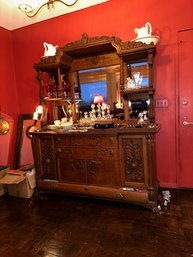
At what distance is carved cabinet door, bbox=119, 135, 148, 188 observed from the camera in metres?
2.26

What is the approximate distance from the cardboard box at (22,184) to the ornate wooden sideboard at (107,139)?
0.14 meters

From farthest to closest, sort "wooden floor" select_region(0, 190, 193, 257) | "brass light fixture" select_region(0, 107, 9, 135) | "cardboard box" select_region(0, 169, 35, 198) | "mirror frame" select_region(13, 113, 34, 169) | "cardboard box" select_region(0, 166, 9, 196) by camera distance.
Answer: "mirror frame" select_region(13, 113, 34, 169) < "brass light fixture" select_region(0, 107, 9, 135) < "cardboard box" select_region(0, 166, 9, 196) < "cardboard box" select_region(0, 169, 35, 198) < "wooden floor" select_region(0, 190, 193, 257)

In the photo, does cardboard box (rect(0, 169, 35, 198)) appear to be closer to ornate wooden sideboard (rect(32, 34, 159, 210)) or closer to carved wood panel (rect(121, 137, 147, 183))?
ornate wooden sideboard (rect(32, 34, 159, 210))

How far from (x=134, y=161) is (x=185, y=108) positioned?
108 cm

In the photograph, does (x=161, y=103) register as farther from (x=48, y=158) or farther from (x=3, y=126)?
(x=3, y=126)

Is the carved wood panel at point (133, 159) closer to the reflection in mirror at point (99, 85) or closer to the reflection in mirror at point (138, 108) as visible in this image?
the reflection in mirror at point (138, 108)

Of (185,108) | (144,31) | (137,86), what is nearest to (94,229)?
(137,86)

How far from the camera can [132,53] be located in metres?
2.41

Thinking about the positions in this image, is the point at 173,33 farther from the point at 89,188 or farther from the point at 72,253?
the point at 72,253

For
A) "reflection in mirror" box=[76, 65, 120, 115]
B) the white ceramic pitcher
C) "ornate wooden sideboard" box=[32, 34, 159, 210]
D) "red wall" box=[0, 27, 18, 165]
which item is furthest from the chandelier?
the white ceramic pitcher

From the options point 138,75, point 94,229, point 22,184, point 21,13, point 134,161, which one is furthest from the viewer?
point 21,13

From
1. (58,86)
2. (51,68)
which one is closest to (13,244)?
(58,86)

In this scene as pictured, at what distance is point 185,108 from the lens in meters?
2.66

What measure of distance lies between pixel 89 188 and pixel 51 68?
182cm
